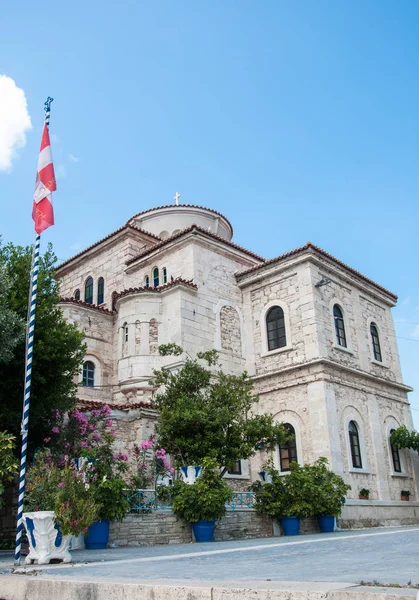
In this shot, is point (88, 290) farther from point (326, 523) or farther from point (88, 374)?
point (326, 523)

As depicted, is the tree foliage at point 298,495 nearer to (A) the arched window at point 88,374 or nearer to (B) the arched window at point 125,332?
(B) the arched window at point 125,332

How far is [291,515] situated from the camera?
46.9ft

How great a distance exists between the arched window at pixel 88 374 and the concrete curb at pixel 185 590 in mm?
15379

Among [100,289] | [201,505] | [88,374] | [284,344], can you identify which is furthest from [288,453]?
[100,289]

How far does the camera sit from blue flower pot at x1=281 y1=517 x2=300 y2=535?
14.4 metres

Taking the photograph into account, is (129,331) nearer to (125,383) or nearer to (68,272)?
(125,383)

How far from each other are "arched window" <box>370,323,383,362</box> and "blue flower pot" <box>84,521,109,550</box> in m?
15.2

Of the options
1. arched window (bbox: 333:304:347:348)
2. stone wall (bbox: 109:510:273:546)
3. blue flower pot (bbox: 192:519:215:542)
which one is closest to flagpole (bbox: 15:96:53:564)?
stone wall (bbox: 109:510:273:546)

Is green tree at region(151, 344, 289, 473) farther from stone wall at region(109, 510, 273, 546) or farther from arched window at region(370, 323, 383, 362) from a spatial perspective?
arched window at region(370, 323, 383, 362)

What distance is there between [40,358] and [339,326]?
12442 mm

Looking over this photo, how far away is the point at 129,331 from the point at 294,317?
621 cm

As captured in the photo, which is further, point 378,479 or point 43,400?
point 378,479

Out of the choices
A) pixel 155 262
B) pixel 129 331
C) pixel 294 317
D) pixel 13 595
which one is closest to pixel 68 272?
pixel 155 262

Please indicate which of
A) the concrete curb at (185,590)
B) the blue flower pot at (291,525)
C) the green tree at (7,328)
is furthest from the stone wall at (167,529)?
the concrete curb at (185,590)
